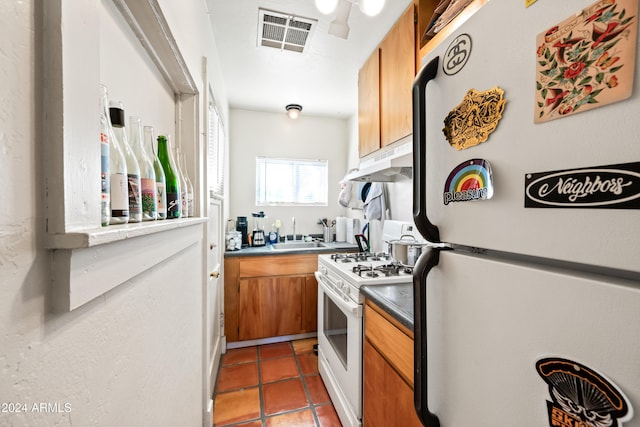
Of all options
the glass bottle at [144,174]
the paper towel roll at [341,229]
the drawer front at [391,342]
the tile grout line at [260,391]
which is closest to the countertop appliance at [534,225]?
the drawer front at [391,342]

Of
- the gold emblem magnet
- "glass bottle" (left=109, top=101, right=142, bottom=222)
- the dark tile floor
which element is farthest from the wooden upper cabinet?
→ the dark tile floor

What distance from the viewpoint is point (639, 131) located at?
0.29 meters

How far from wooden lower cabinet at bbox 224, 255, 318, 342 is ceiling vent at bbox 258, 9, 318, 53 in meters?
1.78

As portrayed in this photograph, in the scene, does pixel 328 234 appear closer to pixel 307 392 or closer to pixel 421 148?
pixel 307 392

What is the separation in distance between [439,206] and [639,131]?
31 centimetres

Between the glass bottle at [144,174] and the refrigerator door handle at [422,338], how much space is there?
0.72 m

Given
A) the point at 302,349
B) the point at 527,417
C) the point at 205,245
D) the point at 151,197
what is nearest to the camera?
the point at 527,417

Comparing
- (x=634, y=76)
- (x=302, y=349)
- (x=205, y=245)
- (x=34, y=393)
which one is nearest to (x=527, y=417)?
(x=634, y=76)

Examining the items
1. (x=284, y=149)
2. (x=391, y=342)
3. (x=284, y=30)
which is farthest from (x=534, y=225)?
(x=284, y=149)

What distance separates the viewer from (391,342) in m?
1.02

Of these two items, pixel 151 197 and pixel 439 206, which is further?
pixel 151 197

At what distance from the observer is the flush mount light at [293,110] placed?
2818 mm

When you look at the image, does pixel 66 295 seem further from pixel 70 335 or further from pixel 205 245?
pixel 205 245

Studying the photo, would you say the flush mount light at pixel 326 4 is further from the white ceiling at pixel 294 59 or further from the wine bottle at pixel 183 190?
the wine bottle at pixel 183 190
